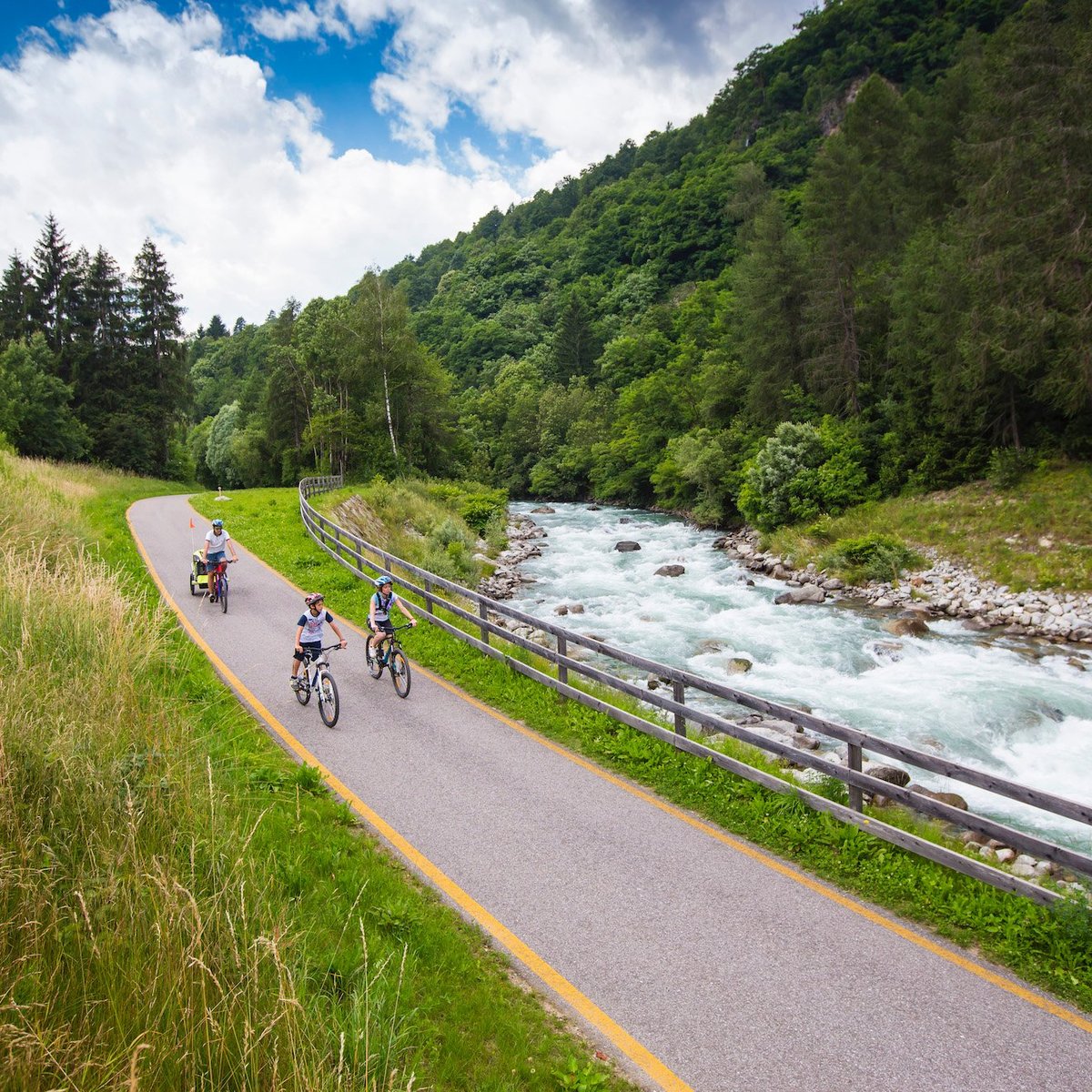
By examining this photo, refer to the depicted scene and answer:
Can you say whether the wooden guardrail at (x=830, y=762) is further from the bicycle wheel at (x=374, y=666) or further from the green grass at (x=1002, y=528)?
the green grass at (x=1002, y=528)

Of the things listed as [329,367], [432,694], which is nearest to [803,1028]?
[432,694]

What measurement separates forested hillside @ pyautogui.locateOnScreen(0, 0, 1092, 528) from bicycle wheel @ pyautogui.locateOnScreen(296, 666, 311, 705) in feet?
81.4

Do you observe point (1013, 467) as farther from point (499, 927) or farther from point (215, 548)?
point (499, 927)

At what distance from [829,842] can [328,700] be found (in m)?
6.77

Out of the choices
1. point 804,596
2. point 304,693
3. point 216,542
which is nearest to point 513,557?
point 804,596

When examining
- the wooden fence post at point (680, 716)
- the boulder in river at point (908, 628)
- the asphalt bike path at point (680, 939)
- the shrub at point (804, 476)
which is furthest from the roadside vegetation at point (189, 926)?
the shrub at point (804, 476)

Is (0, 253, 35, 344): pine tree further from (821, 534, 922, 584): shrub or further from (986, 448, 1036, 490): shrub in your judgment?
(986, 448, 1036, 490): shrub

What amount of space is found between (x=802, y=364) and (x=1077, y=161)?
52.1ft

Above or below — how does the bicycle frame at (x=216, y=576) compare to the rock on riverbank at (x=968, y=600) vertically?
above

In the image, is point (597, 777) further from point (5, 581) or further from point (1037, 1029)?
point (5, 581)

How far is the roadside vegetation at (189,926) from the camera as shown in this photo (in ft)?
9.56

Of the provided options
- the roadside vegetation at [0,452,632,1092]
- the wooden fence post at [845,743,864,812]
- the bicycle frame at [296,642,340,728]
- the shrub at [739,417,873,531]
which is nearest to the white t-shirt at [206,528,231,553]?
the bicycle frame at [296,642,340,728]

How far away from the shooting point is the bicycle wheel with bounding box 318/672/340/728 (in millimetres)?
9805

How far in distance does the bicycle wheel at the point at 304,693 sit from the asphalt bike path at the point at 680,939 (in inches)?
33.8
